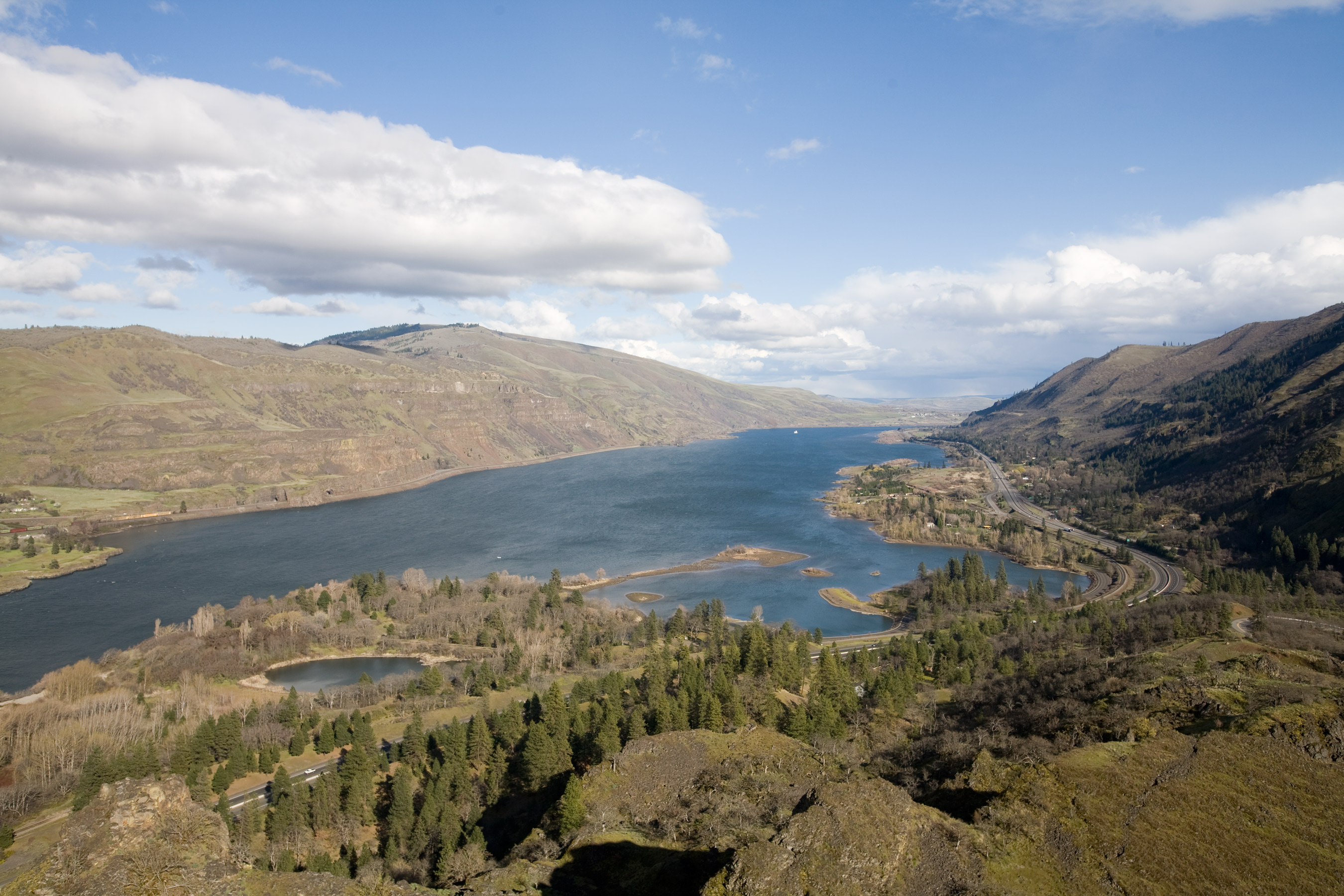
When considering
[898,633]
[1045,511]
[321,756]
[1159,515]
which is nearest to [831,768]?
[321,756]

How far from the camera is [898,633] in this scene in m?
92.4

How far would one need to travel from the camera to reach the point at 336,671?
86812 mm

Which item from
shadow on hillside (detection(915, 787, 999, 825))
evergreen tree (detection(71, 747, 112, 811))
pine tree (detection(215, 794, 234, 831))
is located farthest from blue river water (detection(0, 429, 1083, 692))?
shadow on hillside (detection(915, 787, 999, 825))

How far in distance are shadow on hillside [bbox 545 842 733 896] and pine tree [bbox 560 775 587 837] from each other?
2097 millimetres

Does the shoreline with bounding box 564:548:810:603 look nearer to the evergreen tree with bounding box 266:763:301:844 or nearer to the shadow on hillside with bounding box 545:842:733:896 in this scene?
the evergreen tree with bounding box 266:763:301:844

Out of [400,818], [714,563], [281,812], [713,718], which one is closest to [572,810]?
[713,718]

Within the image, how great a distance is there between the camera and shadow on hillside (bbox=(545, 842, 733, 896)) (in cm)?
2817

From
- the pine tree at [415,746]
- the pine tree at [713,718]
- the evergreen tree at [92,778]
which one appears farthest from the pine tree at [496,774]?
the evergreen tree at [92,778]

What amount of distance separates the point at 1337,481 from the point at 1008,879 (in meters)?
137

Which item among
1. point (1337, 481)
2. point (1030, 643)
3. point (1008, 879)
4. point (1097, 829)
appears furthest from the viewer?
point (1337, 481)

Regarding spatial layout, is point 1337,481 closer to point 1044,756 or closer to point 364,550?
point 1044,756

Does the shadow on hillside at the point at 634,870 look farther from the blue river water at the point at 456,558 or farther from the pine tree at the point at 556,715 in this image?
the blue river water at the point at 456,558

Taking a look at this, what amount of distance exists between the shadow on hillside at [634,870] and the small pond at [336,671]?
58.9 meters

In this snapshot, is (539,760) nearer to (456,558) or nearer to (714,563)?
(714,563)
